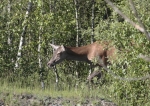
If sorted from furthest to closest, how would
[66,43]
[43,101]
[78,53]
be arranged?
[66,43], [78,53], [43,101]

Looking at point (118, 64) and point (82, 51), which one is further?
point (82, 51)

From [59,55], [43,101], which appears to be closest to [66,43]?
[59,55]

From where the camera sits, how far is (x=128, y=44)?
8797 mm

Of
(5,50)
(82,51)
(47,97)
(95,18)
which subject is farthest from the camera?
(95,18)

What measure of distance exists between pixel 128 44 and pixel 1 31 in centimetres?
1018

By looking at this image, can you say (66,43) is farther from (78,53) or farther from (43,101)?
(43,101)

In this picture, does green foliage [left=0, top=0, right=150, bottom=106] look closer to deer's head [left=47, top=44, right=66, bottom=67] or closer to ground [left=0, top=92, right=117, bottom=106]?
ground [left=0, top=92, right=117, bottom=106]

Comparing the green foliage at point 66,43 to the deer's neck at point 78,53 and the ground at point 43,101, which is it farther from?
the deer's neck at point 78,53

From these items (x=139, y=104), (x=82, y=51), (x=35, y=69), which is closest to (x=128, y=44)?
(x=139, y=104)

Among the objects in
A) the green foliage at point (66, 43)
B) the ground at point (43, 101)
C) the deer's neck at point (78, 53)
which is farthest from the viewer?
the deer's neck at point (78, 53)

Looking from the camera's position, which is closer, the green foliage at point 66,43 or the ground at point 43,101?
the green foliage at point 66,43

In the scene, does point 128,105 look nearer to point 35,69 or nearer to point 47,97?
point 47,97

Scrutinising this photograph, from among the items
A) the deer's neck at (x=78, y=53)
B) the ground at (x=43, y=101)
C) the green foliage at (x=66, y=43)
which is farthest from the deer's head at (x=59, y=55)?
the ground at (x=43, y=101)

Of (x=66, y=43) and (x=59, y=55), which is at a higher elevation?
(x=66, y=43)
